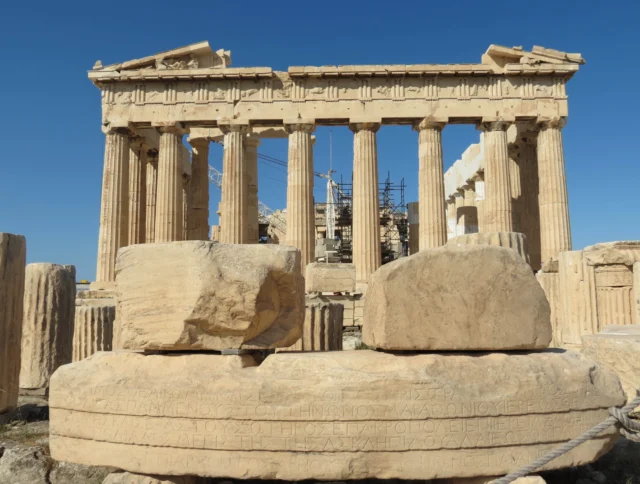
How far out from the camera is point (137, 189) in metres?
20.8

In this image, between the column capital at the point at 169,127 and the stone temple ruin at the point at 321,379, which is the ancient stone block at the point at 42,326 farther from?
the column capital at the point at 169,127

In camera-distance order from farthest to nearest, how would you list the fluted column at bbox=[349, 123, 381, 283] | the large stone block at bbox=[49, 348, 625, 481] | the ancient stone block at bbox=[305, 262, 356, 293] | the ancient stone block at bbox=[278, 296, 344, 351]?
the fluted column at bbox=[349, 123, 381, 283] → the ancient stone block at bbox=[305, 262, 356, 293] → the ancient stone block at bbox=[278, 296, 344, 351] → the large stone block at bbox=[49, 348, 625, 481]

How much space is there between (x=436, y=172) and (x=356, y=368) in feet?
53.6

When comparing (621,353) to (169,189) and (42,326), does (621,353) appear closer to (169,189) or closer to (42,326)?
(42,326)

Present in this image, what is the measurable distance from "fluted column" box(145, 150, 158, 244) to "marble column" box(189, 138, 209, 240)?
1.60 meters

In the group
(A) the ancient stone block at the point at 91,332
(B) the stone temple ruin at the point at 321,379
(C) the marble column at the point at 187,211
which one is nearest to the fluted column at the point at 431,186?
(C) the marble column at the point at 187,211

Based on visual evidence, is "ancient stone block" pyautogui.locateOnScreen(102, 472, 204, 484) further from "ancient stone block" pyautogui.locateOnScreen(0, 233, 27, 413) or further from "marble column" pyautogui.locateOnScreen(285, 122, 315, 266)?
"marble column" pyautogui.locateOnScreen(285, 122, 315, 266)

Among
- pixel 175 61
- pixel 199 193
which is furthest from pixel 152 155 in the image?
pixel 175 61

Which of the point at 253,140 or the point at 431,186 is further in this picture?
the point at 253,140

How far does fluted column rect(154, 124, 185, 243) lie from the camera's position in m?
19.1

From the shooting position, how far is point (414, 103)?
1923 centimetres

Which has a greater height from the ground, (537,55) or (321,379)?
(537,55)

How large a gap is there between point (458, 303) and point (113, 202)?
708 inches

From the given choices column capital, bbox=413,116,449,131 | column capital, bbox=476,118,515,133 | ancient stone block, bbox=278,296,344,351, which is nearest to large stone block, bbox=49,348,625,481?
ancient stone block, bbox=278,296,344,351
